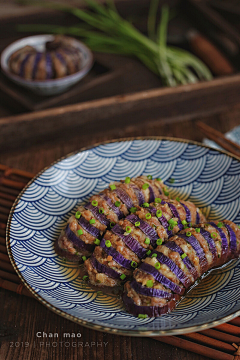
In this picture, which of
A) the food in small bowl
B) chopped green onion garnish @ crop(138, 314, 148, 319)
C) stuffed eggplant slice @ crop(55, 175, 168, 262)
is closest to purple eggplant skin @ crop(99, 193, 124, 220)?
stuffed eggplant slice @ crop(55, 175, 168, 262)

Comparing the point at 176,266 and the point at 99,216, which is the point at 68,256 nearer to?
the point at 99,216

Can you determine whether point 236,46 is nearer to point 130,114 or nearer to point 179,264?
point 130,114

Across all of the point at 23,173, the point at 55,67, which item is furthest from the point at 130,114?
the point at 23,173

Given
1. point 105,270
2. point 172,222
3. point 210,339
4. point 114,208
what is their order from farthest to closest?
point 114,208 → point 172,222 → point 105,270 → point 210,339

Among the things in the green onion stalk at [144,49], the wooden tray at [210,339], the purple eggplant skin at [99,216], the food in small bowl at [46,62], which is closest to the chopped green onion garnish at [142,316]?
the wooden tray at [210,339]

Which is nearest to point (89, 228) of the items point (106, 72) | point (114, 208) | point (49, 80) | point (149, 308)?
point (114, 208)

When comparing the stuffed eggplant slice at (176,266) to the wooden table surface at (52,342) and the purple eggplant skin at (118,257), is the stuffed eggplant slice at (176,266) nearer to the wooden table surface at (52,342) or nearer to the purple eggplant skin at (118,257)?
the purple eggplant skin at (118,257)
